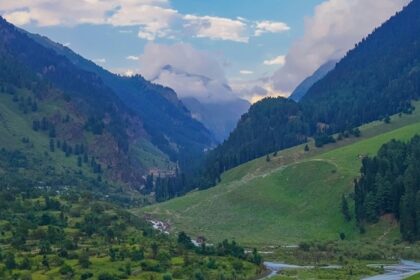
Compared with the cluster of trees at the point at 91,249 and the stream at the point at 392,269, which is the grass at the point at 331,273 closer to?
the stream at the point at 392,269

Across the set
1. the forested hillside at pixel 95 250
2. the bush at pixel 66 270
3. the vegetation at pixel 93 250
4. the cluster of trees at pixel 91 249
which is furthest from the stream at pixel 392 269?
the bush at pixel 66 270

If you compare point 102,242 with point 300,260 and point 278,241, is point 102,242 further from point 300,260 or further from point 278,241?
point 278,241

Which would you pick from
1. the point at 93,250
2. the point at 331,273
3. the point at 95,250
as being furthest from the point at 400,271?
the point at 93,250

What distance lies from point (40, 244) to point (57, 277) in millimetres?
29552

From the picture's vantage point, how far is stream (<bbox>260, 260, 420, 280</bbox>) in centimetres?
12525

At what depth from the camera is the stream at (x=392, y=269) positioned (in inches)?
4931

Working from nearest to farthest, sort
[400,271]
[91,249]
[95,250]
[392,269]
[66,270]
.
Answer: [66,270] → [400,271] → [95,250] → [91,249] → [392,269]

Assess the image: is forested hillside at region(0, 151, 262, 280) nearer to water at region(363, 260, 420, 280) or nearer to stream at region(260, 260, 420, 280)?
stream at region(260, 260, 420, 280)

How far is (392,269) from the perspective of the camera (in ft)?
454

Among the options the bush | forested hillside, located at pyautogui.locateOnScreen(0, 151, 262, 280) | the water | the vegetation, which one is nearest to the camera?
the bush

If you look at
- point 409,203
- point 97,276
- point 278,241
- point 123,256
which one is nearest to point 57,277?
point 97,276

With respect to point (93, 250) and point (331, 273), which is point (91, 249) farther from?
point (331, 273)

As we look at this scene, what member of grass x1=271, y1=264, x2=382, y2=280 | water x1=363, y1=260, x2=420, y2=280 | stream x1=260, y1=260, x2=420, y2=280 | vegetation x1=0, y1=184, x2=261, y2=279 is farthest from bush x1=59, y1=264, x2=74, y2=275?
water x1=363, y1=260, x2=420, y2=280

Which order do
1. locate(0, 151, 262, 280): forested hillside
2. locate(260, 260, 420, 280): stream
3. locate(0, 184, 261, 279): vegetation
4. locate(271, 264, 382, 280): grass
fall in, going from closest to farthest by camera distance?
locate(0, 151, 262, 280): forested hillside
locate(0, 184, 261, 279): vegetation
locate(271, 264, 382, 280): grass
locate(260, 260, 420, 280): stream
